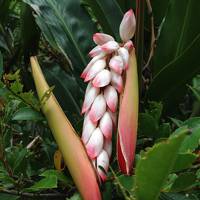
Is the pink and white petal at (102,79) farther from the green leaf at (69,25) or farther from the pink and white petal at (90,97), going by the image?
the green leaf at (69,25)

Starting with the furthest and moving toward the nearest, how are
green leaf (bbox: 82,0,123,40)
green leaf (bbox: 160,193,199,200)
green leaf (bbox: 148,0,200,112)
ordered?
green leaf (bbox: 82,0,123,40)
green leaf (bbox: 148,0,200,112)
green leaf (bbox: 160,193,199,200)

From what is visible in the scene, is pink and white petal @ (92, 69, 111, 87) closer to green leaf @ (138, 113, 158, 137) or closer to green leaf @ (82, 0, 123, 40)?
green leaf @ (138, 113, 158, 137)

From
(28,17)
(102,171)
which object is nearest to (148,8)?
(28,17)

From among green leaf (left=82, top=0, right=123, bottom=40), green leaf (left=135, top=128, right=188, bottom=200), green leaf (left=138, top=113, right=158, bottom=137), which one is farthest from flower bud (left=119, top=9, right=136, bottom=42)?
green leaf (left=135, top=128, right=188, bottom=200)

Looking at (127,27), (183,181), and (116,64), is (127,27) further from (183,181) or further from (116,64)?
(183,181)

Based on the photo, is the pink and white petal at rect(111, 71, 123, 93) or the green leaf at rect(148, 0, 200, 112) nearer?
the pink and white petal at rect(111, 71, 123, 93)

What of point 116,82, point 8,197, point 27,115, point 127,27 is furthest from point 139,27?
point 8,197
